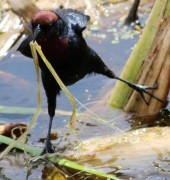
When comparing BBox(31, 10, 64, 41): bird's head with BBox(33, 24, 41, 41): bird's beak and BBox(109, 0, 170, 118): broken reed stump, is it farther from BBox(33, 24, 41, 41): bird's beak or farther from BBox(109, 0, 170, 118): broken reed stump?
BBox(109, 0, 170, 118): broken reed stump

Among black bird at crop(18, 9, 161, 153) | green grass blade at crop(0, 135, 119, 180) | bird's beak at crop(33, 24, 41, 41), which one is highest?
bird's beak at crop(33, 24, 41, 41)

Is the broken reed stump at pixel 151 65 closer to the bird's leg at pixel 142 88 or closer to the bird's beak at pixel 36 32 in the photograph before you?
the bird's leg at pixel 142 88

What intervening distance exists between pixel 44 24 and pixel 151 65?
888 mm

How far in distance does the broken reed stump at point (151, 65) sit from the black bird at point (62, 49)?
7 cm

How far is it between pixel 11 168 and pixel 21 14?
1826 millimetres

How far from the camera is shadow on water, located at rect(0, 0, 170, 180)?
2814 mm

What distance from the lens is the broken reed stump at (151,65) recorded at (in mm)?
3227

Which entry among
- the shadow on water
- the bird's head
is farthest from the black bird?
the shadow on water

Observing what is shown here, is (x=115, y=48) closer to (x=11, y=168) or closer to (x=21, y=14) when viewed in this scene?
(x=21, y=14)

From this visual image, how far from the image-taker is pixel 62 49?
110 inches

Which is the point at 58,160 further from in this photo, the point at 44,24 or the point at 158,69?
the point at 158,69

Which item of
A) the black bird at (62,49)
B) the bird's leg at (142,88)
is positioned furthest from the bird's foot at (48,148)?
the bird's leg at (142,88)

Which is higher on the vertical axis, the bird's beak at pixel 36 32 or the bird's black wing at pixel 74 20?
the bird's beak at pixel 36 32

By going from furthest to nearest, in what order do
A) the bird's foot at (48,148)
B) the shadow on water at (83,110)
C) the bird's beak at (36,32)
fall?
1. the bird's foot at (48,148)
2. the shadow on water at (83,110)
3. the bird's beak at (36,32)
